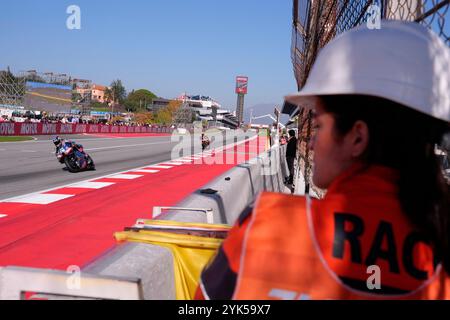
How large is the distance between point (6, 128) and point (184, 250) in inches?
1161

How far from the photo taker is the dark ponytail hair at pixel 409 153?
1.07 metres

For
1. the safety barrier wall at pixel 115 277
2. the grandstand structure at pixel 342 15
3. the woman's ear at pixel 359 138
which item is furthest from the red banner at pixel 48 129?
the woman's ear at pixel 359 138

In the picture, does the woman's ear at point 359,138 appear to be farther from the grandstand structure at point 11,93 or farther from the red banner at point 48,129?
the grandstand structure at point 11,93

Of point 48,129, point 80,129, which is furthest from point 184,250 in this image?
point 80,129

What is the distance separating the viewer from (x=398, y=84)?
3.61 ft

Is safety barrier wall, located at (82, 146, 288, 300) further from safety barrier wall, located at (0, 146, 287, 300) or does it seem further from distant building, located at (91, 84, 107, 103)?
distant building, located at (91, 84, 107, 103)

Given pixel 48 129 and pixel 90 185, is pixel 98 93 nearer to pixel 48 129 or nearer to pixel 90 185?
pixel 48 129

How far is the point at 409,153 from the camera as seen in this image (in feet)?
3.64

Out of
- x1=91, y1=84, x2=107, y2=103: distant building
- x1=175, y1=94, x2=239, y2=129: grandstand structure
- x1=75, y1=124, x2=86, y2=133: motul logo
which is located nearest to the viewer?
x1=75, y1=124, x2=86, y2=133: motul logo

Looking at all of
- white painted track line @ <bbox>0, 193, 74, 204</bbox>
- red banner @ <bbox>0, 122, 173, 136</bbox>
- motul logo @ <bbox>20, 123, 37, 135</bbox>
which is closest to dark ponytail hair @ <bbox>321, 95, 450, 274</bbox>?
white painted track line @ <bbox>0, 193, 74, 204</bbox>

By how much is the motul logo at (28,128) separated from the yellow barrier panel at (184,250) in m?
30.7

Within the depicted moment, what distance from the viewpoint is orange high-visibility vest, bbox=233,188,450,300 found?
38.5 inches

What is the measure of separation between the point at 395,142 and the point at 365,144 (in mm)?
70

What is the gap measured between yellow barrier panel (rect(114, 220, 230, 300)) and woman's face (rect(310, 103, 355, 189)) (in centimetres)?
84
